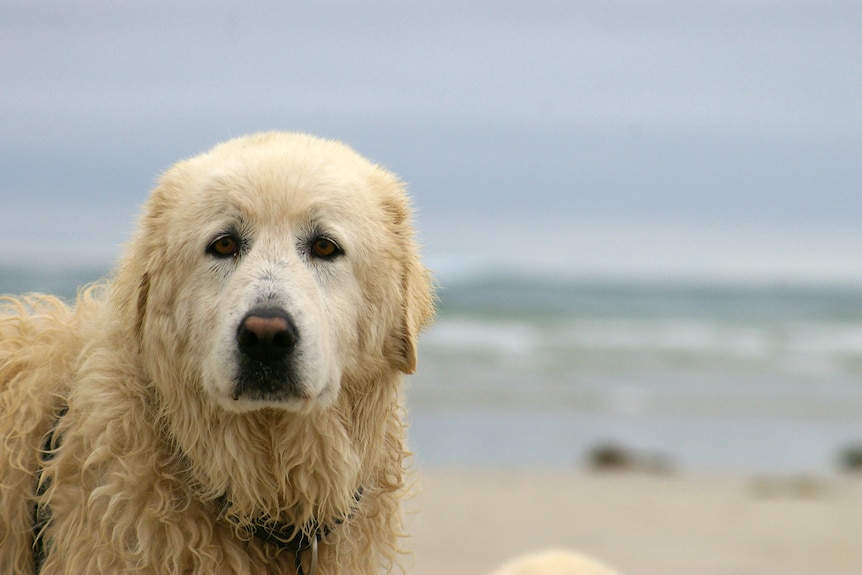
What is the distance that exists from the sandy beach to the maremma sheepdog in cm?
386

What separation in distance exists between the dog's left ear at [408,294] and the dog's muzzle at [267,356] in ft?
1.71

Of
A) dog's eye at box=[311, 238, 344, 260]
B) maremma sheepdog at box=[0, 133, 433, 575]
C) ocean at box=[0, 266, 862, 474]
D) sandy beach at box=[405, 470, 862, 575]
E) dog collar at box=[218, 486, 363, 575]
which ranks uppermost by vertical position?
dog's eye at box=[311, 238, 344, 260]

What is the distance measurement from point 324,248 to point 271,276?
27 centimetres

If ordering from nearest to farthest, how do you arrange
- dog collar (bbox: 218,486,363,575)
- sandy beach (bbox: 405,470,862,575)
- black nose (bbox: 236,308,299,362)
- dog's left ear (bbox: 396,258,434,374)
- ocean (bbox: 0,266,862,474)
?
black nose (bbox: 236,308,299,362), dog collar (bbox: 218,486,363,575), dog's left ear (bbox: 396,258,434,374), sandy beach (bbox: 405,470,862,575), ocean (bbox: 0,266,862,474)

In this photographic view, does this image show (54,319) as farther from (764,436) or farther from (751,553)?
(764,436)

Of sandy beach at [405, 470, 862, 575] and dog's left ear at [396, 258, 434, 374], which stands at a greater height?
dog's left ear at [396, 258, 434, 374]

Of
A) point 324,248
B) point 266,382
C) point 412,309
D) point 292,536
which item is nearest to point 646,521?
point 412,309

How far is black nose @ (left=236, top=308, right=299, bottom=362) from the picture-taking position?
3035 millimetres

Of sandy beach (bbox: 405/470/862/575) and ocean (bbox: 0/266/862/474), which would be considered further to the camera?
ocean (bbox: 0/266/862/474)

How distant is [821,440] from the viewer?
1287cm

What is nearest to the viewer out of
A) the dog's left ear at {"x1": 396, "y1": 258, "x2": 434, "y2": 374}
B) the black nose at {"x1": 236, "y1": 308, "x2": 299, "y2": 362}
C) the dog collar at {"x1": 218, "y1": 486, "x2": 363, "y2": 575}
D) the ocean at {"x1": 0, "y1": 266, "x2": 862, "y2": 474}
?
the black nose at {"x1": 236, "y1": 308, "x2": 299, "y2": 362}

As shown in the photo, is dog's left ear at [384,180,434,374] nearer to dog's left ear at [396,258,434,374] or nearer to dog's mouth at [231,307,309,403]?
dog's left ear at [396,258,434,374]

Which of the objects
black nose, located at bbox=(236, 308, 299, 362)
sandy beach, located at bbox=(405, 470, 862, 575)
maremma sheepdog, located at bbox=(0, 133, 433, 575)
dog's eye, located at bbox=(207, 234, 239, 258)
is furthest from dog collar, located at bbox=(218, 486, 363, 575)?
sandy beach, located at bbox=(405, 470, 862, 575)

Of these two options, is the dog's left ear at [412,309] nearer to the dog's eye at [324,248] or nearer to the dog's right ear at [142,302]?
the dog's eye at [324,248]
